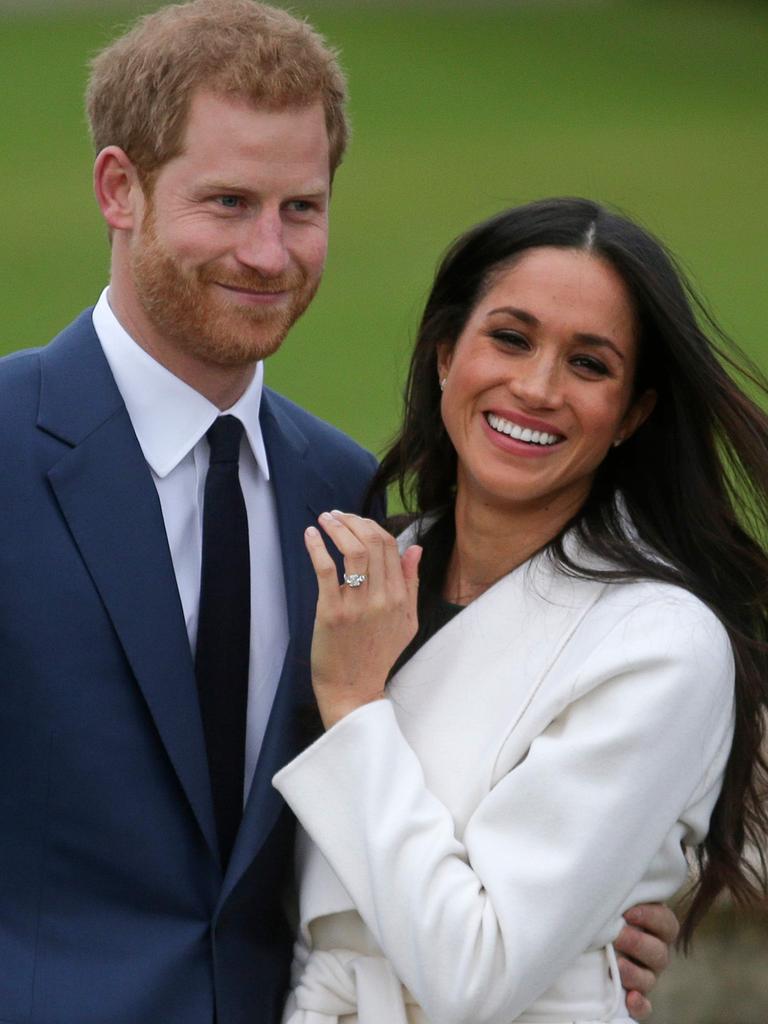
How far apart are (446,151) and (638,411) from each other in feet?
62.3

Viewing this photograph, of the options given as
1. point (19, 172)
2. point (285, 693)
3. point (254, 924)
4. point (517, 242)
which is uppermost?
point (517, 242)

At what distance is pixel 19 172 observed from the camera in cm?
2036

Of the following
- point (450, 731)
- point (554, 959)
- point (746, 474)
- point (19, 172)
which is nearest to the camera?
point (554, 959)

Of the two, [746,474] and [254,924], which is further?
[746,474]

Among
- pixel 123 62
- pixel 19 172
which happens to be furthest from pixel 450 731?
pixel 19 172

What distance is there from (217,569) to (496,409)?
57 centimetres

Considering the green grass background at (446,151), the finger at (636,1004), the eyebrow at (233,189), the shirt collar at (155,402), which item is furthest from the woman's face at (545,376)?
the green grass background at (446,151)

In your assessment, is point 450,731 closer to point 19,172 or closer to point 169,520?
point 169,520

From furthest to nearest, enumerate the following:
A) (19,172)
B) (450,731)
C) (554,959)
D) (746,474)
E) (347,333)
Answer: (19,172) < (347,333) < (746,474) < (450,731) < (554,959)

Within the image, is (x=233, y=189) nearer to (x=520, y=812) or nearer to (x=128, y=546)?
(x=128, y=546)

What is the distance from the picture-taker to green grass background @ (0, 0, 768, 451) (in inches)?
626

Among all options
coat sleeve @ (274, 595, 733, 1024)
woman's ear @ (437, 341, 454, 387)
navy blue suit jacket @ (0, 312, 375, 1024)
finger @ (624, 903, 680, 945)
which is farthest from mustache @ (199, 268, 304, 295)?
finger @ (624, 903, 680, 945)

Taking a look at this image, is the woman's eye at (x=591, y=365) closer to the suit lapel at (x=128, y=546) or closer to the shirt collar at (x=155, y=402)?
the shirt collar at (x=155, y=402)

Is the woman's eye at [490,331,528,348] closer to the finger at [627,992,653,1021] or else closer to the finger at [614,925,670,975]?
the finger at [614,925,670,975]
